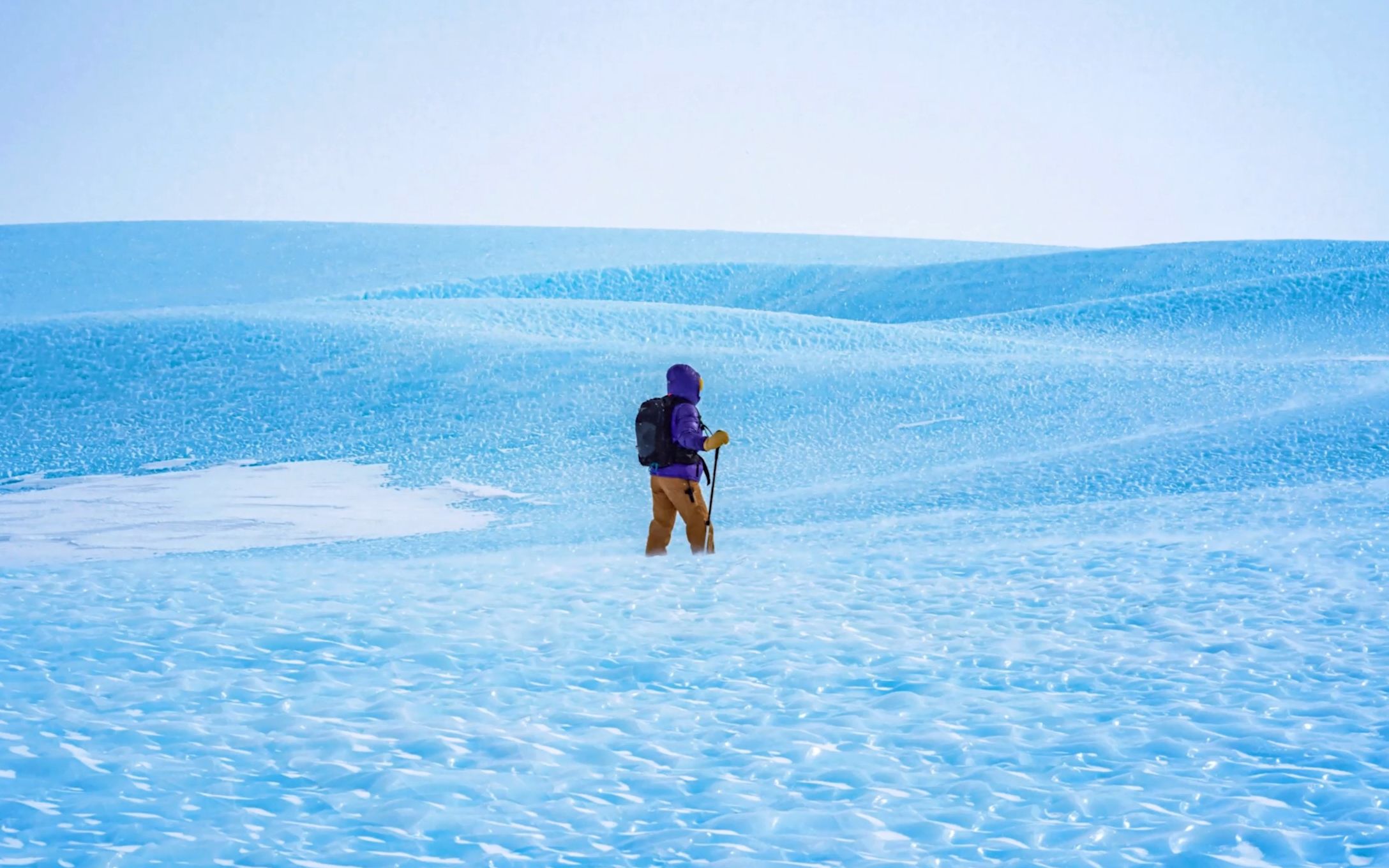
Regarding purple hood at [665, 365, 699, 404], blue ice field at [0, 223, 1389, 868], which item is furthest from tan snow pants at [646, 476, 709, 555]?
purple hood at [665, 365, 699, 404]

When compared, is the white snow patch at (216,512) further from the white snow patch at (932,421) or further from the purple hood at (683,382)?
the white snow patch at (932,421)

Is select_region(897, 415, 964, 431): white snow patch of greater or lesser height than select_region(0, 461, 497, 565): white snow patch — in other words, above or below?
above

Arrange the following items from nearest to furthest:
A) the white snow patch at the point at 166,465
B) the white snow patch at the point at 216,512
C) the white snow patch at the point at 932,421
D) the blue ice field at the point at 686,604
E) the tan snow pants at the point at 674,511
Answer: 1. the blue ice field at the point at 686,604
2. the tan snow pants at the point at 674,511
3. the white snow patch at the point at 216,512
4. the white snow patch at the point at 166,465
5. the white snow patch at the point at 932,421

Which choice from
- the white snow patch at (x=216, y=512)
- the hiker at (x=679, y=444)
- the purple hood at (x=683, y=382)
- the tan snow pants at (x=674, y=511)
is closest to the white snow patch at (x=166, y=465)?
the white snow patch at (x=216, y=512)

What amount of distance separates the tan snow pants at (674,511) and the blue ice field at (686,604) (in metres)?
0.39

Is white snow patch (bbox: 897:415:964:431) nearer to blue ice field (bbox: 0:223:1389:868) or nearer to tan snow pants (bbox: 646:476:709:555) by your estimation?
blue ice field (bbox: 0:223:1389:868)

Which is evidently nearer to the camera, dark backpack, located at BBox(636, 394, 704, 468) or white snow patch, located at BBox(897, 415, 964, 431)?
dark backpack, located at BBox(636, 394, 704, 468)

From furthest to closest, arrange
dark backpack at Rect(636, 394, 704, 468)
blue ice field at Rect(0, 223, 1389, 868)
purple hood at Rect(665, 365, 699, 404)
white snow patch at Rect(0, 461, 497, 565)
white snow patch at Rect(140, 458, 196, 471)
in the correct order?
1. white snow patch at Rect(140, 458, 196, 471)
2. white snow patch at Rect(0, 461, 497, 565)
3. dark backpack at Rect(636, 394, 704, 468)
4. purple hood at Rect(665, 365, 699, 404)
5. blue ice field at Rect(0, 223, 1389, 868)

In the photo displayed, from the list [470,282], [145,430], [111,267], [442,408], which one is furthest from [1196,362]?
[111,267]

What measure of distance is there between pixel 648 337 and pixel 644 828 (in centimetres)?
1525

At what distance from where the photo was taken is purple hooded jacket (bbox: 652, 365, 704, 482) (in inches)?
266

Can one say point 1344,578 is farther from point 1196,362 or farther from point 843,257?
point 843,257

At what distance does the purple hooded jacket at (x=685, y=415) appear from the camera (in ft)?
22.2

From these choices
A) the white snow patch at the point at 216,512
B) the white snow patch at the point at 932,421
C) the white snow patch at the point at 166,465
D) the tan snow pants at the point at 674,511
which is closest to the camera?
the tan snow pants at the point at 674,511
